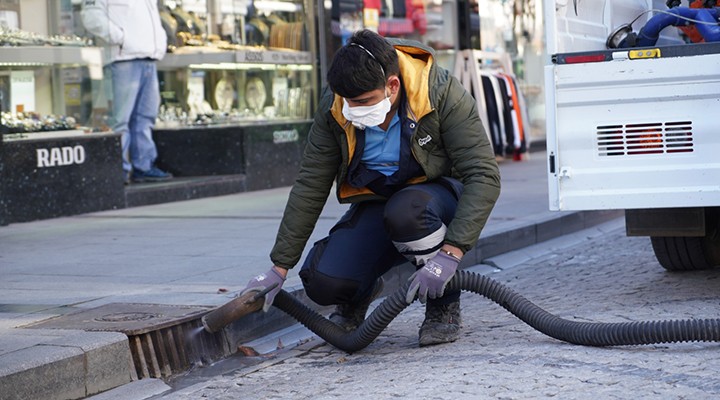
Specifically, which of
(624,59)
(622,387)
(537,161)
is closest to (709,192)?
(624,59)

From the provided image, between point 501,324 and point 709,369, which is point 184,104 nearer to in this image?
point 501,324

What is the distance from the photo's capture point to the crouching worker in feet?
15.0

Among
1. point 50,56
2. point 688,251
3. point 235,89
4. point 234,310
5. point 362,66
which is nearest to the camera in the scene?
point 362,66

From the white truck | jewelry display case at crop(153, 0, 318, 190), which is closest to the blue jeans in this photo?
jewelry display case at crop(153, 0, 318, 190)

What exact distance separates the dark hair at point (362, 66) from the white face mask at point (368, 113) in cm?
8

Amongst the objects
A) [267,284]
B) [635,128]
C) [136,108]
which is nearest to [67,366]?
[267,284]

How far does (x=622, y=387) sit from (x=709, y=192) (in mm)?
1720

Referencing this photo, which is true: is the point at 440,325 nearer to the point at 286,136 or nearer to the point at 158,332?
the point at 158,332

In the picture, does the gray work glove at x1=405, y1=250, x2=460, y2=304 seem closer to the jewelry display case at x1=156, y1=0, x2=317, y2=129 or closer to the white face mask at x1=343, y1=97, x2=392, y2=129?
the white face mask at x1=343, y1=97, x2=392, y2=129

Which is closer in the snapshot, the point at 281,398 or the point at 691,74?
the point at 281,398

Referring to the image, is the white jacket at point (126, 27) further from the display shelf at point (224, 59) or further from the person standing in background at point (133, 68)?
the display shelf at point (224, 59)

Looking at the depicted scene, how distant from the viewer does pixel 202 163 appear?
1112 centimetres

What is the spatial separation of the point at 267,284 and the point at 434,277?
704 mm

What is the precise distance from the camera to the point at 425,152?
4812mm
